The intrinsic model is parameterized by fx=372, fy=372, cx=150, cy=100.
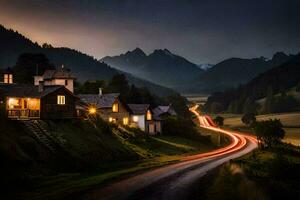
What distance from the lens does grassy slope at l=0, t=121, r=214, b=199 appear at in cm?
3109

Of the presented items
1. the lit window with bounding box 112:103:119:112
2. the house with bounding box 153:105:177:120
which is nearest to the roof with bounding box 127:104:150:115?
the house with bounding box 153:105:177:120

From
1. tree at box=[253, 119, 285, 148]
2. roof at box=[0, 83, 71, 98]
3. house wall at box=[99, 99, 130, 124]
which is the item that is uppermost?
roof at box=[0, 83, 71, 98]

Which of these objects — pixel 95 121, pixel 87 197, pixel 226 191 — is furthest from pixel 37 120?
pixel 226 191

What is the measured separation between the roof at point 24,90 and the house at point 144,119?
39128 millimetres

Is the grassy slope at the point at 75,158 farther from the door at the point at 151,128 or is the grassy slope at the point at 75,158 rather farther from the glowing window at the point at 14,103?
the door at the point at 151,128

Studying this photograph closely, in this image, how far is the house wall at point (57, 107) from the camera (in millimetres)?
56094

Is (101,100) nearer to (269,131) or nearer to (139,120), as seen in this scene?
(139,120)

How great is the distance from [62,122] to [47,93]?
499 cm

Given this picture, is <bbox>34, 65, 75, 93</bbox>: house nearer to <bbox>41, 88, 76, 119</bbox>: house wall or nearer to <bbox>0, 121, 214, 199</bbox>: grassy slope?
<bbox>0, 121, 214, 199</bbox>: grassy slope

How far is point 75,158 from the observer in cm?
4531

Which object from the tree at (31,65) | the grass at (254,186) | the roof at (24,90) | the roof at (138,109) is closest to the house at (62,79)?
the roof at (138,109)

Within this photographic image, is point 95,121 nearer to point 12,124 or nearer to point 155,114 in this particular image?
point 12,124

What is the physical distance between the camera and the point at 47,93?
2237 inches

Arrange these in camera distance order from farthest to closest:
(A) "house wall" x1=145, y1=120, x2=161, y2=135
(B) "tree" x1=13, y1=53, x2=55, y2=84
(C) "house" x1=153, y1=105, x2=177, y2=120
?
(B) "tree" x1=13, y1=53, x2=55, y2=84, (C) "house" x1=153, y1=105, x2=177, y2=120, (A) "house wall" x1=145, y1=120, x2=161, y2=135
